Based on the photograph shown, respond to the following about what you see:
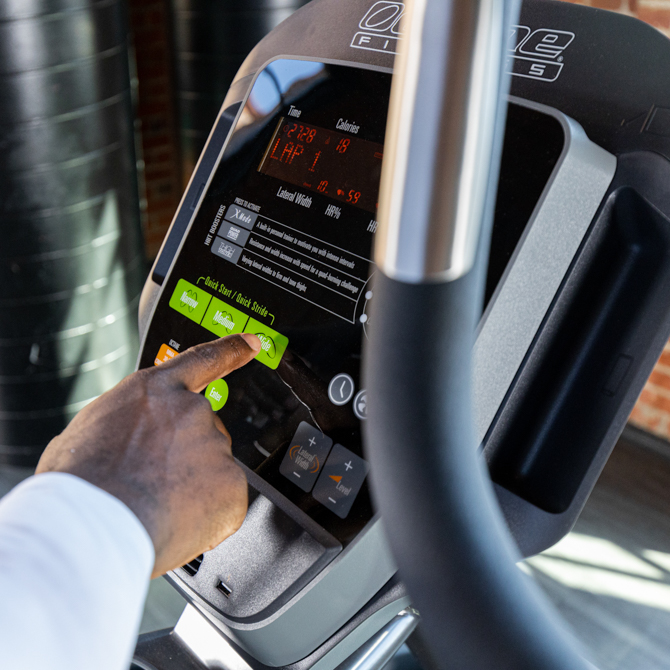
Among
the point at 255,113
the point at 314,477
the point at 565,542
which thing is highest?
the point at 255,113

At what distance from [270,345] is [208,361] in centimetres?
9

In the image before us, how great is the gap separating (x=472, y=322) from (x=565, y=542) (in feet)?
5.04

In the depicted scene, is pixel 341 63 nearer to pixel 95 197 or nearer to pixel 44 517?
pixel 44 517

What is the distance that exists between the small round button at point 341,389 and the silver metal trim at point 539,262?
12cm

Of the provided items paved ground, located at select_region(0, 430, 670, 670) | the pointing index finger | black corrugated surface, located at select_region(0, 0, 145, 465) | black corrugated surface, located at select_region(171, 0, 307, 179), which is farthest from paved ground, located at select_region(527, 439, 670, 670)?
black corrugated surface, located at select_region(171, 0, 307, 179)

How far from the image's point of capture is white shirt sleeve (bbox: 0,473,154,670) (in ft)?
1.27

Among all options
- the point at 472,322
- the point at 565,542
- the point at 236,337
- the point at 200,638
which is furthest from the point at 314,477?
the point at 565,542

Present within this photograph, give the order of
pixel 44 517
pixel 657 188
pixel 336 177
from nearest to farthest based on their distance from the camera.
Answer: pixel 44 517 → pixel 657 188 → pixel 336 177

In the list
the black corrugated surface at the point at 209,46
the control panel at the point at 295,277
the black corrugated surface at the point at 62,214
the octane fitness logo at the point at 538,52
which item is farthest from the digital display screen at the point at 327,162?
the black corrugated surface at the point at 209,46

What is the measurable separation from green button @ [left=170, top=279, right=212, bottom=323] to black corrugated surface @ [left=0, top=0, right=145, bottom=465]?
0.98 meters

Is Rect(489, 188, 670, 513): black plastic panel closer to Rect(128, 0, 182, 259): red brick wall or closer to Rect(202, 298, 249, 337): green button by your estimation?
Rect(202, 298, 249, 337): green button

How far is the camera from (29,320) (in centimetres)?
166

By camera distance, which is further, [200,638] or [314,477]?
[200,638]

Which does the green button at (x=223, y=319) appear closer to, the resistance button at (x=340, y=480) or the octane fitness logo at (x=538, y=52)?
the resistance button at (x=340, y=480)
